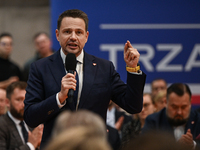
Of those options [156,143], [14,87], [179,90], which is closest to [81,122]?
[156,143]

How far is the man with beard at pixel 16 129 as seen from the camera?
3709 millimetres

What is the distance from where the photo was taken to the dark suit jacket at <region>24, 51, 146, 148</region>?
2383 millimetres

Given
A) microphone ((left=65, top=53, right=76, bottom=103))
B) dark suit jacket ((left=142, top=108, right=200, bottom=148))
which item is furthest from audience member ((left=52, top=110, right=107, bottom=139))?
dark suit jacket ((left=142, top=108, right=200, bottom=148))

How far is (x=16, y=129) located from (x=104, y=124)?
1975mm

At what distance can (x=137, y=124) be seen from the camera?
4.90 metres

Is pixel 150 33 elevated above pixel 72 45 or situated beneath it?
situated beneath

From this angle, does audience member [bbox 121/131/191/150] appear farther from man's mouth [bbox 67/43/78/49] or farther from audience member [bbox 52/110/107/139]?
man's mouth [bbox 67/43/78/49]

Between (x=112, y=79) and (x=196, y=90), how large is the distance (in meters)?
3.69

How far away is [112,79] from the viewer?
257 cm

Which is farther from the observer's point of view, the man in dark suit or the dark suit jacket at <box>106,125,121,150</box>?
the dark suit jacket at <box>106,125,121,150</box>

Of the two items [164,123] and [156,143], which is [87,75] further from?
[164,123]

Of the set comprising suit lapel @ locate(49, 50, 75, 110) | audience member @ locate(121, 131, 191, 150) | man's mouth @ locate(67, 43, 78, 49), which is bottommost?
suit lapel @ locate(49, 50, 75, 110)

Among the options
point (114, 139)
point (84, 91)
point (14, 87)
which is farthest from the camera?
point (114, 139)

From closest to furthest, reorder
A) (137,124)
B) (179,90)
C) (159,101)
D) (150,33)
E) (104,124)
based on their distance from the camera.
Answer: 1. (104,124)
2. (179,90)
3. (137,124)
4. (159,101)
5. (150,33)
